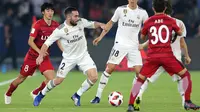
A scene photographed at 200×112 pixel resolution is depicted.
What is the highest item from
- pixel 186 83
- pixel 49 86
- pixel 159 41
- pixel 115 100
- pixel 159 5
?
pixel 159 5

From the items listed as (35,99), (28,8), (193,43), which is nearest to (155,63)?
(35,99)

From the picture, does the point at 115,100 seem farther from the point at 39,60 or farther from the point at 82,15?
the point at 82,15

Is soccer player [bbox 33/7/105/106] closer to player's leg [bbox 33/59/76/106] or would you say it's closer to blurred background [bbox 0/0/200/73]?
player's leg [bbox 33/59/76/106]

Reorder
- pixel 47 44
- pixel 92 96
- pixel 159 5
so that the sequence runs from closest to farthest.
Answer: pixel 159 5, pixel 47 44, pixel 92 96

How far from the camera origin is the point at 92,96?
18438 mm

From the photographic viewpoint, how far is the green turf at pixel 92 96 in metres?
15.1

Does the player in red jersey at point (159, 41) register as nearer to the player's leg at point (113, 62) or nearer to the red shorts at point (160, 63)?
the red shorts at point (160, 63)

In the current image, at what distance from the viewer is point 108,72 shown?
16891mm

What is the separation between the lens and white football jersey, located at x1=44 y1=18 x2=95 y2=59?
51.4 feet

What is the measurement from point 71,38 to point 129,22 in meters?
1.73

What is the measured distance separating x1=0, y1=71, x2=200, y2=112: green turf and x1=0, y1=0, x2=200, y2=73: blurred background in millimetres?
3338

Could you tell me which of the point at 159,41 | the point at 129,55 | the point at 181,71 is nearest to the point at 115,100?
the point at 129,55

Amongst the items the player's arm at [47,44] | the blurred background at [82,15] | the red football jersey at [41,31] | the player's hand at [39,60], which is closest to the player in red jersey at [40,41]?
the red football jersey at [41,31]

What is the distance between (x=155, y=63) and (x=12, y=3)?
18.6 meters
